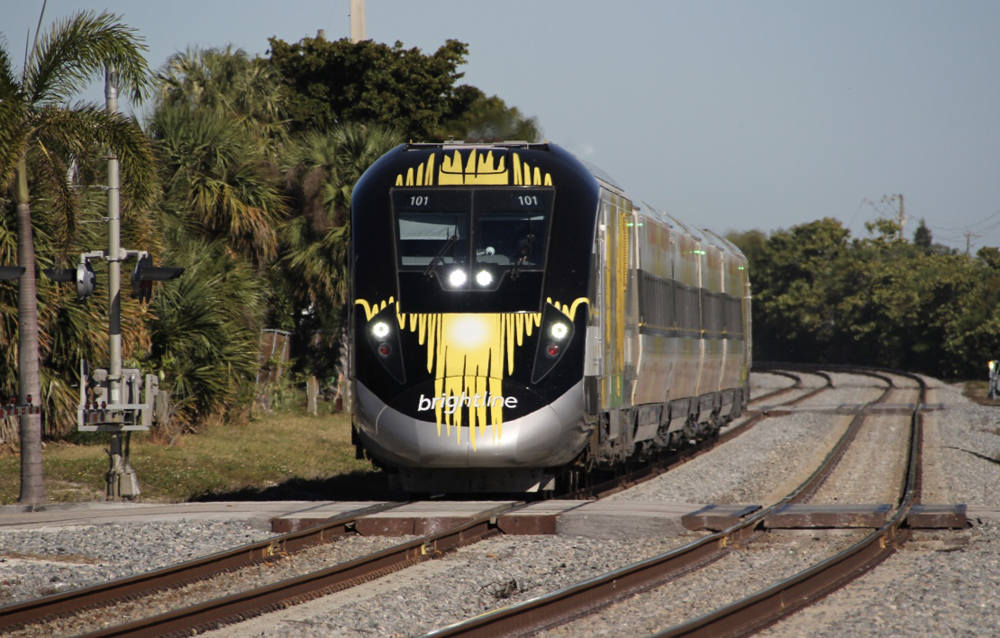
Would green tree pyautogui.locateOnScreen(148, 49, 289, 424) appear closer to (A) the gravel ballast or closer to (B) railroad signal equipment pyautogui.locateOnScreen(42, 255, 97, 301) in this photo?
(B) railroad signal equipment pyautogui.locateOnScreen(42, 255, 97, 301)

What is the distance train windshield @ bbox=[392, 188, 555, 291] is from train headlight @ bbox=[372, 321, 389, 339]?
1.90 feet

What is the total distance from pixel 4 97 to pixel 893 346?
199 feet

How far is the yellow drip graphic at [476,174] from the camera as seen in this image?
13781 mm

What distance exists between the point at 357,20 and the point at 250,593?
3549cm

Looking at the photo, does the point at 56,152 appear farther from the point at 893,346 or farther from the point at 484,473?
the point at 893,346

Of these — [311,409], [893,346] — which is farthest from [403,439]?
[893,346]

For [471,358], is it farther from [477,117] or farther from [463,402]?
[477,117]

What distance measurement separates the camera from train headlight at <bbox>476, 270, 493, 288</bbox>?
13367 millimetres

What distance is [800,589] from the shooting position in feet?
29.5

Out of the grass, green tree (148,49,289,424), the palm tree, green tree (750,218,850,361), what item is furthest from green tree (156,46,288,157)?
green tree (750,218,850,361)

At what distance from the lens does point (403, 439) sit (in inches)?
514

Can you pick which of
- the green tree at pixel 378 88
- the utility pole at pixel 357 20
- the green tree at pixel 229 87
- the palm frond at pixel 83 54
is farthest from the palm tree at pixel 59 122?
the utility pole at pixel 357 20

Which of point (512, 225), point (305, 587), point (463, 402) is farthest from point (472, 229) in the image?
point (305, 587)

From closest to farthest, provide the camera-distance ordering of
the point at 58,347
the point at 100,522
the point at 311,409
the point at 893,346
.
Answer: the point at 100,522 < the point at 58,347 < the point at 311,409 < the point at 893,346
